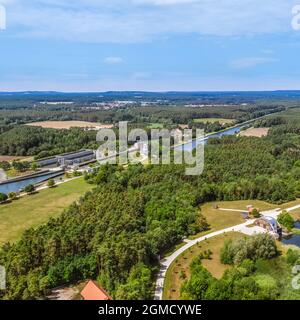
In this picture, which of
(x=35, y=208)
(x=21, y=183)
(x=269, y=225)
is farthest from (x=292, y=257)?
(x=21, y=183)

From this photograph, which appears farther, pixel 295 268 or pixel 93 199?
pixel 93 199

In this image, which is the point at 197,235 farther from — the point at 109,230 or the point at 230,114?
the point at 230,114

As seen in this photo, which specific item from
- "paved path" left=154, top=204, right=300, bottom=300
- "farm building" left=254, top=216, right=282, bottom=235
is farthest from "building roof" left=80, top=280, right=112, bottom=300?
"farm building" left=254, top=216, right=282, bottom=235

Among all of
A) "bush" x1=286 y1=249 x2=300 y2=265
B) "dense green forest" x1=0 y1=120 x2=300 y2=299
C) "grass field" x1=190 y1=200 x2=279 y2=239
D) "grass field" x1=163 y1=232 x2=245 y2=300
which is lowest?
"grass field" x1=163 y1=232 x2=245 y2=300

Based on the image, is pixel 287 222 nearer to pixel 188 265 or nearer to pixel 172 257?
pixel 188 265

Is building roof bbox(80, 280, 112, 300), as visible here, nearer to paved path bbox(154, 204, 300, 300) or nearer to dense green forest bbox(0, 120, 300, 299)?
dense green forest bbox(0, 120, 300, 299)

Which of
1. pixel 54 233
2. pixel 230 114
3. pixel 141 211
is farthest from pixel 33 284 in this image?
pixel 230 114
